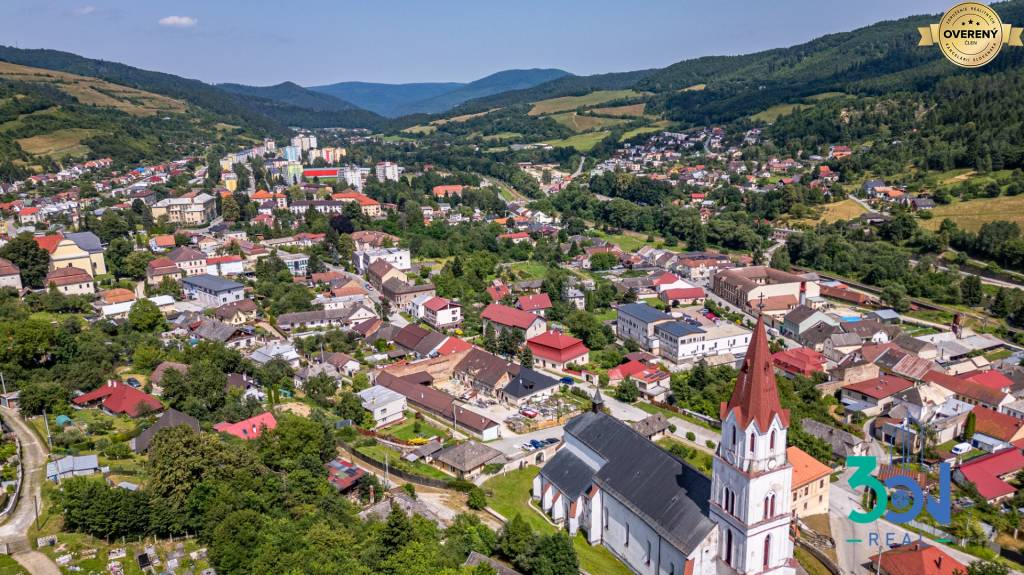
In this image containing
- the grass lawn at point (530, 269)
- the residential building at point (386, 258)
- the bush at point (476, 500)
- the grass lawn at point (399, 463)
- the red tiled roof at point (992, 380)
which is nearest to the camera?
the bush at point (476, 500)

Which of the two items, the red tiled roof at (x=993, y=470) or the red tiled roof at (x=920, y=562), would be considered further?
the red tiled roof at (x=993, y=470)

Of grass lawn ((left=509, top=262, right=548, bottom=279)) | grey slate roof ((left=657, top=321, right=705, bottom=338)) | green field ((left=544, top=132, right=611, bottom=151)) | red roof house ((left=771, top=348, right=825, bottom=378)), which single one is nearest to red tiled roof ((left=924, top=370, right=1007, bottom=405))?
red roof house ((left=771, top=348, right=825, bottom=378))

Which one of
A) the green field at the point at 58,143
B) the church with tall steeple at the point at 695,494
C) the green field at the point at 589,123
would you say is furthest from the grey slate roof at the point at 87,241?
the green field at the point at 589,123

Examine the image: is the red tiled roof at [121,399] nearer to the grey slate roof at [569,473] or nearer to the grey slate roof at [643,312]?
the grey slate roof at [569,473]

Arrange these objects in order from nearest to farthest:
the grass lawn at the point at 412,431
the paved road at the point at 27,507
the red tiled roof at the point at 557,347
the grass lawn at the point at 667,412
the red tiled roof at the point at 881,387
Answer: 1. the paved road at the point at 27,507
2. the grass lawn at the point at 412,431
3. the grass lawn at the point at 667,412
4. the red tiled roof at the point at 881,387
5. the red tiled roof at the point at 557,347

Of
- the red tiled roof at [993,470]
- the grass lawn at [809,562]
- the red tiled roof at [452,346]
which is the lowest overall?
the red tiled roof at [993,470]
